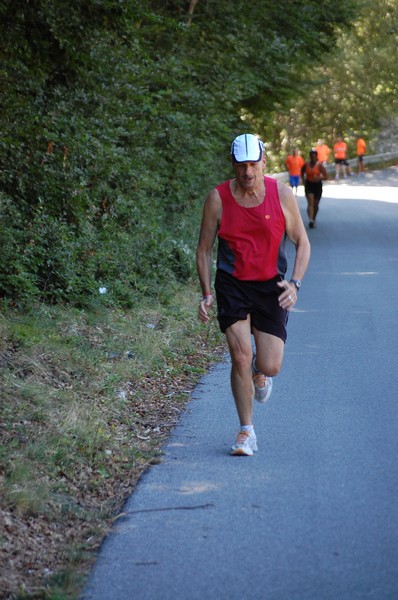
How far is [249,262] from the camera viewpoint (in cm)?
709

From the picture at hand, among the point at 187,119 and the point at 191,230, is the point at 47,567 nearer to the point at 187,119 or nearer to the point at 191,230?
the point at 191,230

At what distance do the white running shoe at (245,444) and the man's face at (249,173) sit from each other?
5.24ft

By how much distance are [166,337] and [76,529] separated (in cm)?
538

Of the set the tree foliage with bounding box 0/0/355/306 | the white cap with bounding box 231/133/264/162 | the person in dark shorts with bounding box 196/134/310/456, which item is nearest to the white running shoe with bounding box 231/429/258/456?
the person in dark shorts with bounding box 196/134/310/456

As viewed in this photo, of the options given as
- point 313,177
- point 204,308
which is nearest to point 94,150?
point 204,308

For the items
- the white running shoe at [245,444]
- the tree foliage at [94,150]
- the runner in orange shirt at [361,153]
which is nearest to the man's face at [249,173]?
the white running shoe at [245,444]

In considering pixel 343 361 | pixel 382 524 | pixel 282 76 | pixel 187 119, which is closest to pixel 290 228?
pixel 382 524

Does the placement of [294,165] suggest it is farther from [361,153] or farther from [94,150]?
[94,150]

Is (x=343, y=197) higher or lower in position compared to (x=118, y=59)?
lower

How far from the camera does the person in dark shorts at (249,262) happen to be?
23.0 ft

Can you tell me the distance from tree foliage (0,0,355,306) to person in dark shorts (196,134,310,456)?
151 inches

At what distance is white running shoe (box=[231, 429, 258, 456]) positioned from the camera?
704cm

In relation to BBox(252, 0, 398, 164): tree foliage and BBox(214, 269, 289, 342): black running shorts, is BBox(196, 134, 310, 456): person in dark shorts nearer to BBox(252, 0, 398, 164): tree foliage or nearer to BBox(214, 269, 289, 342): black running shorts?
BBox(214, 269, 289, 342): black running shorts

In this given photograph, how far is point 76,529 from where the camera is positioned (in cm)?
580
